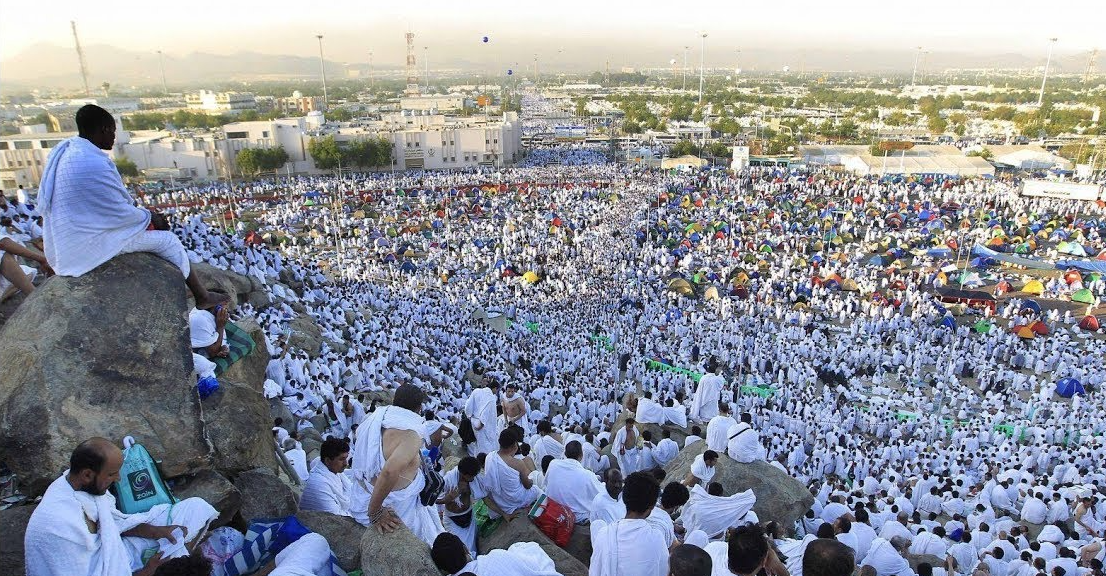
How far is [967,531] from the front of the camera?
6.12 metres

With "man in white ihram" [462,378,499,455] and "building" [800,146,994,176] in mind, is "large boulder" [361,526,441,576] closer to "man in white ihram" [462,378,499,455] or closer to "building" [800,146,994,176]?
"man in white ihram" [462,378,499,455]

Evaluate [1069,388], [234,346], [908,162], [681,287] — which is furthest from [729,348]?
[908,162]

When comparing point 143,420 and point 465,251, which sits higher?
point 143,420

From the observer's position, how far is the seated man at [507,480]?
3.92 metres

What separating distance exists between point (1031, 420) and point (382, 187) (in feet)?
103

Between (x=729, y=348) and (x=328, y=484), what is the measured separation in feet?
39.5

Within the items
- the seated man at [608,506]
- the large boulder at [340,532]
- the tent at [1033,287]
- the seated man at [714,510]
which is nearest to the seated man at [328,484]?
the large boulder at [340,532]

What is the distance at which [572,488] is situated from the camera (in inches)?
166

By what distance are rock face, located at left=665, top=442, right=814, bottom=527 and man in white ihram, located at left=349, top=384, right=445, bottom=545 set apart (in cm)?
321

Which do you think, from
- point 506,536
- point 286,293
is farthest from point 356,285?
point 506,536

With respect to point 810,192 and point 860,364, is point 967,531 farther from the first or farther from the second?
point 810,192

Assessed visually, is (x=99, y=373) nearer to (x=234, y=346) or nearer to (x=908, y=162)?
(x=234, y=346)

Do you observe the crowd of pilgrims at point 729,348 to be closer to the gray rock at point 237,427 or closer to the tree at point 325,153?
the gray rock at point 237,427

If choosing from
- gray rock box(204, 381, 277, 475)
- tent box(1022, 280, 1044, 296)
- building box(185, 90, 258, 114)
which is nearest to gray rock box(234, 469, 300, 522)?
gray rock box(204, 381, 277, 475)
